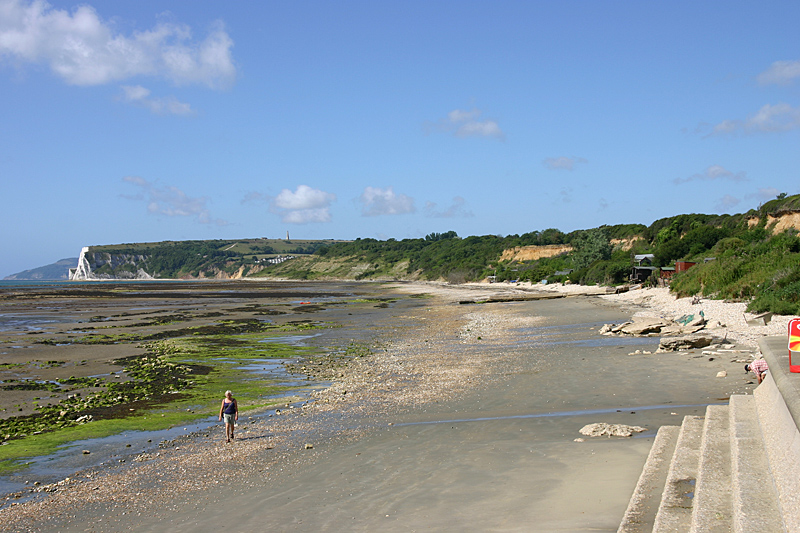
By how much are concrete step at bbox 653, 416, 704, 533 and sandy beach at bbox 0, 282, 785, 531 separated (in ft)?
1.86

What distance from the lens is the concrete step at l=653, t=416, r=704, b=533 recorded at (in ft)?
18.2

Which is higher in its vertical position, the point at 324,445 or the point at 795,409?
the point at 795,409

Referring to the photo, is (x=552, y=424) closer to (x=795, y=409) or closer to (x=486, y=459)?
(x=486, y=459)

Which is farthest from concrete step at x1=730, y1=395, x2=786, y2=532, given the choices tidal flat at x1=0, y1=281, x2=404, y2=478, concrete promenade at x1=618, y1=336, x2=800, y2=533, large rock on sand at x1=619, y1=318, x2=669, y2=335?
large rock on sand at x1=619, y1=318, x2=669, y2=335

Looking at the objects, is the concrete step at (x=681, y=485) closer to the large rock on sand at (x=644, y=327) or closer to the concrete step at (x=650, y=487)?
the concrete step at (x=650, y=487)

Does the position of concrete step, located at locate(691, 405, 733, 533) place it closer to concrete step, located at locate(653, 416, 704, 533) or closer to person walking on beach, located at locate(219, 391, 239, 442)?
concrete step, located at locate(653, 416, 704, 533)

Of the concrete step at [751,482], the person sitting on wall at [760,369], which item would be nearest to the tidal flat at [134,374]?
the concrete step at [751,482]

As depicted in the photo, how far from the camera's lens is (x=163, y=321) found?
1608 inches

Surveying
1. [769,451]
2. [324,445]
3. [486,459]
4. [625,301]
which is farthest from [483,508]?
[625,301]

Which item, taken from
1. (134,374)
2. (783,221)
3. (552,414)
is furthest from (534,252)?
(552,414)

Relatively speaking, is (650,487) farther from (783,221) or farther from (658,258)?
(658,258)

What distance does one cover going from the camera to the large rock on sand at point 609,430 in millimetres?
9656

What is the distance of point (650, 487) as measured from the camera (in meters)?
6.76

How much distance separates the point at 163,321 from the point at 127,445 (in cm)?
3150
